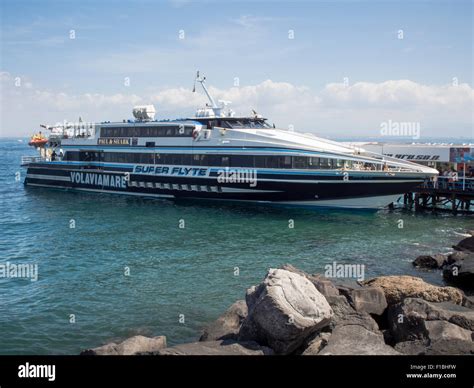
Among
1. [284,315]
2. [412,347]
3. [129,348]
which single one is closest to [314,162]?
[412,347]

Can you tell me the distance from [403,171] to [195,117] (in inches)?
684

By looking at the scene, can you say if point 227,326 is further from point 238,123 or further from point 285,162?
point 238,123

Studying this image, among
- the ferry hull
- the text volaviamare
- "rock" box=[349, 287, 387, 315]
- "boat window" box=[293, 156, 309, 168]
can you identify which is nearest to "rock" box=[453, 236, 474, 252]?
the ferry hull

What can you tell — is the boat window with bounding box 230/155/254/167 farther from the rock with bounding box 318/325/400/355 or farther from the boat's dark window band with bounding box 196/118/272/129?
the rock with bounding box 318/325/400/355

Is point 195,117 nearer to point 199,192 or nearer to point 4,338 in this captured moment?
point 199,192

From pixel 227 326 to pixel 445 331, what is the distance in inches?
219

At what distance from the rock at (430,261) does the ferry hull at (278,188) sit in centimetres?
1194

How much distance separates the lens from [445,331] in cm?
1175

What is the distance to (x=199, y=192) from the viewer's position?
127ft

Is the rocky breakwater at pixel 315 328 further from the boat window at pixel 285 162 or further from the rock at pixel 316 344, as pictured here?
the boat window at pixel 285 162

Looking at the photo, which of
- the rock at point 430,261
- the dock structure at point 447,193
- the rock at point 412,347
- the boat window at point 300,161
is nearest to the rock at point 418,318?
the rock at point 412,347

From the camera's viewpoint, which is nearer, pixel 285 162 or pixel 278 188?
pixel 285 162
